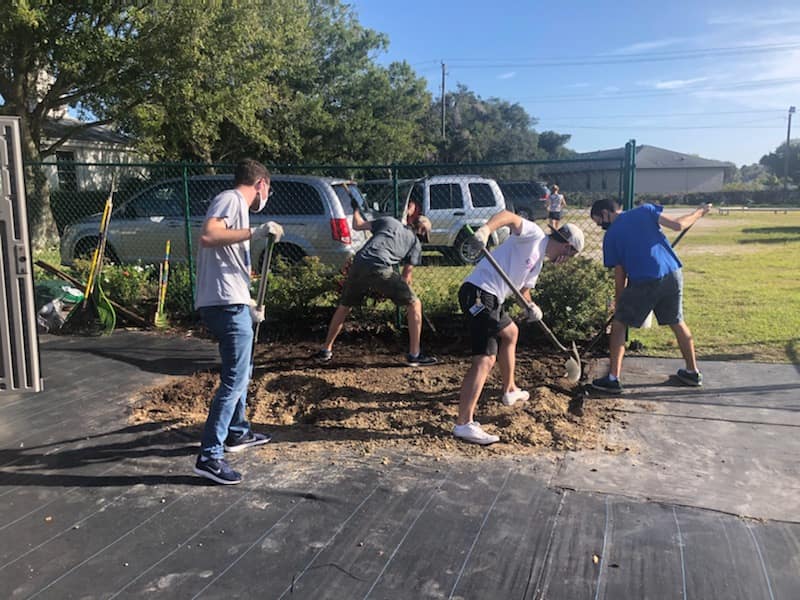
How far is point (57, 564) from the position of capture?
2.74m

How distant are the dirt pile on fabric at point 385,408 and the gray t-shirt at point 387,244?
0.98m

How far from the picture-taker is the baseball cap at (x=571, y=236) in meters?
3.96

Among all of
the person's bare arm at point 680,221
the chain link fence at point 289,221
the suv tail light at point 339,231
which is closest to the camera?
the person's bare arm at point 680,221

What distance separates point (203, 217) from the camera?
8.52 meters

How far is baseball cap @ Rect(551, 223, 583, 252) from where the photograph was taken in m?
3.96

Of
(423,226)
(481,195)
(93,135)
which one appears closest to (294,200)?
(423,226)

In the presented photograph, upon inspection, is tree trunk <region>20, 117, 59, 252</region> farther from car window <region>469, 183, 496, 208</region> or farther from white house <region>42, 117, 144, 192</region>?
car window <region>469, 183, 496, 208</region>

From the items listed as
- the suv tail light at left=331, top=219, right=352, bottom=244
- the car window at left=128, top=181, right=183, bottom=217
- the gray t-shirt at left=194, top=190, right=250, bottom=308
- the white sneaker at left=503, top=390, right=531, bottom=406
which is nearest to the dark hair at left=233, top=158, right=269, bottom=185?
the gray t-shirt at left=194, top=190, right=250, bottom=308

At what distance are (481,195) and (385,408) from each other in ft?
28.1

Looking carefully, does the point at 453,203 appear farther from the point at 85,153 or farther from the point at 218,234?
the point at 85,153

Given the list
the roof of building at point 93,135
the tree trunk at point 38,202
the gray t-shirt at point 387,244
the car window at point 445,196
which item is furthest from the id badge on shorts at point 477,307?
the roof of building at point 93,135

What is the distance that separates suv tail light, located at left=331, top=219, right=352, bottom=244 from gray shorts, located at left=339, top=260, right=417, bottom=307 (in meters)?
2.62

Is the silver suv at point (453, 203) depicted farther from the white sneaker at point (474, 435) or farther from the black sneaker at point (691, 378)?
the white sneaker at point (474, 435)

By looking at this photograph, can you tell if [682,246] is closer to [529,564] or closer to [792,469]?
[792,469]
